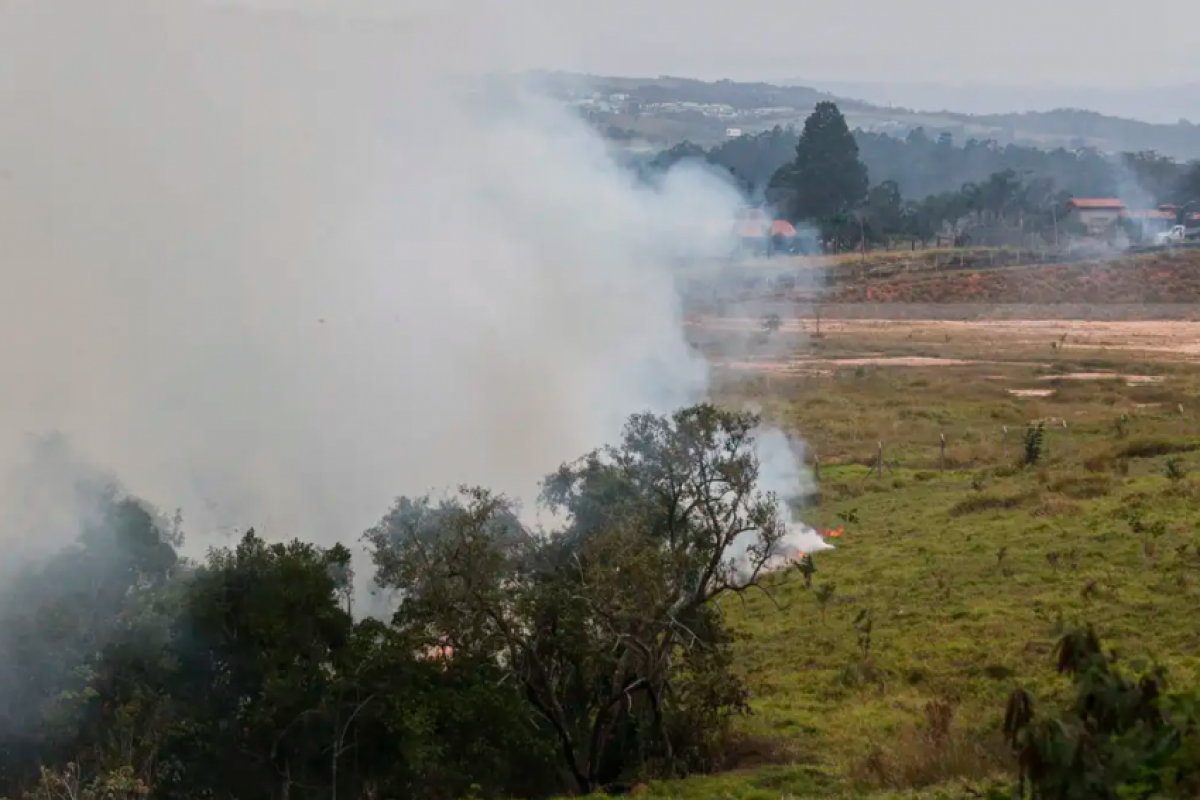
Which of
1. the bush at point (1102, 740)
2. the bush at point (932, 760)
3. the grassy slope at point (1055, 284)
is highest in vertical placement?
the bush at point (1102, 740)

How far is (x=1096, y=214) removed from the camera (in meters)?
107

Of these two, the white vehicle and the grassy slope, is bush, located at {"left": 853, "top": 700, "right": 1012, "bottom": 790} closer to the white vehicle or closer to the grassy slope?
the grassy slope

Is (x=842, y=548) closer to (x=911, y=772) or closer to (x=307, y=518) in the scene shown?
(x=307, y=518)

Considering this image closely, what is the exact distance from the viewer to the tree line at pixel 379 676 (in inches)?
559

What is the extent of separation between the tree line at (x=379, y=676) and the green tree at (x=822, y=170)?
80914 millimetres

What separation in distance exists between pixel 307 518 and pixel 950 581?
11.4 meters

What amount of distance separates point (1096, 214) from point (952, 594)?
307ft

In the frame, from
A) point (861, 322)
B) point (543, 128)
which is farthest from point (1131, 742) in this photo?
point (861, 322)

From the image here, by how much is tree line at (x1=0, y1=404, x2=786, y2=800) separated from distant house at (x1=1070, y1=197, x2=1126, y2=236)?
9184cm

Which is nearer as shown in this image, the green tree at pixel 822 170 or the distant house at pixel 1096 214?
the green tree at pixel 822 170

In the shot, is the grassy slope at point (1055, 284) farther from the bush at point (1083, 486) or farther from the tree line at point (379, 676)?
the tree line at point (379, 676)

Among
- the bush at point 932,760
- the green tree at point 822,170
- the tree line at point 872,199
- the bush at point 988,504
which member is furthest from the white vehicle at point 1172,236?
the bush at point 932,760

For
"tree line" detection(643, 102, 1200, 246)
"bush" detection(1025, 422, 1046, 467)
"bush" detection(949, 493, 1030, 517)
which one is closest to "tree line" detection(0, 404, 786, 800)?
"bush" detection(949, 493, 1030, 517)

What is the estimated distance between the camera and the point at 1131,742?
779 cm
